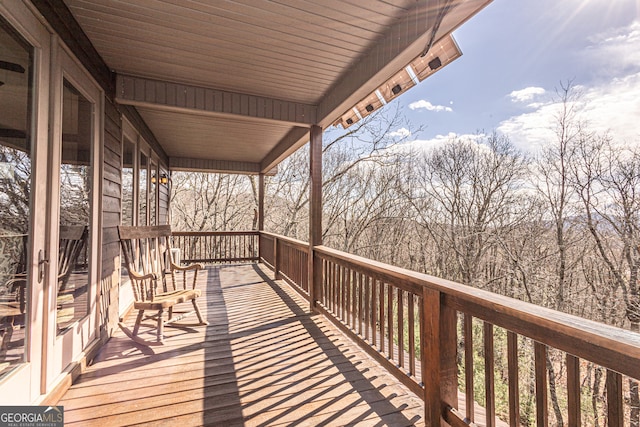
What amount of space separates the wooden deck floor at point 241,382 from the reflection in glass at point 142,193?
180 centimetres

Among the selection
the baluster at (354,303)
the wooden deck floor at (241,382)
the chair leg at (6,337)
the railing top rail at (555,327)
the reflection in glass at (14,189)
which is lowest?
the wooden deck floor at (241,382)

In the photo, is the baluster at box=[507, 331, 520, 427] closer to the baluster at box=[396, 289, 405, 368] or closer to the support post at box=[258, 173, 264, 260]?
the baluster at box=[396, 289, 405, 368]

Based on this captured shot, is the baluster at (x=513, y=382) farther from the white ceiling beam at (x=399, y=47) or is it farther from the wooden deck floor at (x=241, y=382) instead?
the white ceiling beam at (x=399, y=47)

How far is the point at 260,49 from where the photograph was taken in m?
2.55

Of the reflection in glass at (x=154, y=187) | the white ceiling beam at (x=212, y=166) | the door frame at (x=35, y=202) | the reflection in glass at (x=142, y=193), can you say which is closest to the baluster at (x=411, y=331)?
the door frame at (x=35, y=202)

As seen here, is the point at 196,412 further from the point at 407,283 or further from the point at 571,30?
the point at 571,30

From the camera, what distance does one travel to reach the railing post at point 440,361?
5.53 feet

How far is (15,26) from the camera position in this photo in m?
1.56

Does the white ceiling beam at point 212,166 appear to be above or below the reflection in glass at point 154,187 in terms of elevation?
above

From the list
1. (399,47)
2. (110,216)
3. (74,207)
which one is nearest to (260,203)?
(110,216)

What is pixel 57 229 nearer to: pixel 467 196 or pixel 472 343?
pixel 472 343

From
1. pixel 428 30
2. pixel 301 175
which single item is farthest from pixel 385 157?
pixel 428 30

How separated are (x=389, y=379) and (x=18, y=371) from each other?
224 centimetres

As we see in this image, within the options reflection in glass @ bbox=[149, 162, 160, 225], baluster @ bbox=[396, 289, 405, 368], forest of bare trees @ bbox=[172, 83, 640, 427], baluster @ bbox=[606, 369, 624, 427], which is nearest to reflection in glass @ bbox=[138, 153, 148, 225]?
reflection in glass @ bbox=[149, 162, 160, 225]
